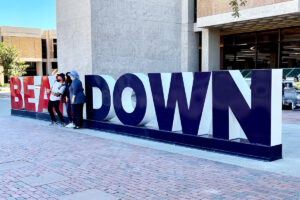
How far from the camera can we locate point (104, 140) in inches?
345

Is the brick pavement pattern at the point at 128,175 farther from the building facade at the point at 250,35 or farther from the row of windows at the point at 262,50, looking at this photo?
the row of windows at the point at 262,50

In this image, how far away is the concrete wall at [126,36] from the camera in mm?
22814

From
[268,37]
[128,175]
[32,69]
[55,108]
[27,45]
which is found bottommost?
[128,175]

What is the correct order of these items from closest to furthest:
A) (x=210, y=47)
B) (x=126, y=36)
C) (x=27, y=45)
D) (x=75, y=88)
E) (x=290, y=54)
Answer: (x=75, y=88), (x=126, y=36), (x=290, y=54), (x=210, y=47), (x=27, y=45)

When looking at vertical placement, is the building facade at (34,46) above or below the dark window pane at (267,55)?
above

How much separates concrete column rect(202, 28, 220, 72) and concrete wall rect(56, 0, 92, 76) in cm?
943

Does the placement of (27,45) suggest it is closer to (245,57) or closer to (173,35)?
(173,35)

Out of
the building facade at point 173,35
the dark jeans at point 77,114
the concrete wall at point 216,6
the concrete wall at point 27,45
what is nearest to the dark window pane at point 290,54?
the building facade at point 173,35

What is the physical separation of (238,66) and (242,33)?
2766 millimetres

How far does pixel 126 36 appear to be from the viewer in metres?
24.6

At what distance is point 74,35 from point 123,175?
63.3ft

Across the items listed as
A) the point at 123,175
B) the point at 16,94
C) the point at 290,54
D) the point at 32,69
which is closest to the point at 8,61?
the point at 32,69

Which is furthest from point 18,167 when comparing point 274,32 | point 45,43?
point 45,43

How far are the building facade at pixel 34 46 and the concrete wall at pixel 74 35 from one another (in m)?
38.2
